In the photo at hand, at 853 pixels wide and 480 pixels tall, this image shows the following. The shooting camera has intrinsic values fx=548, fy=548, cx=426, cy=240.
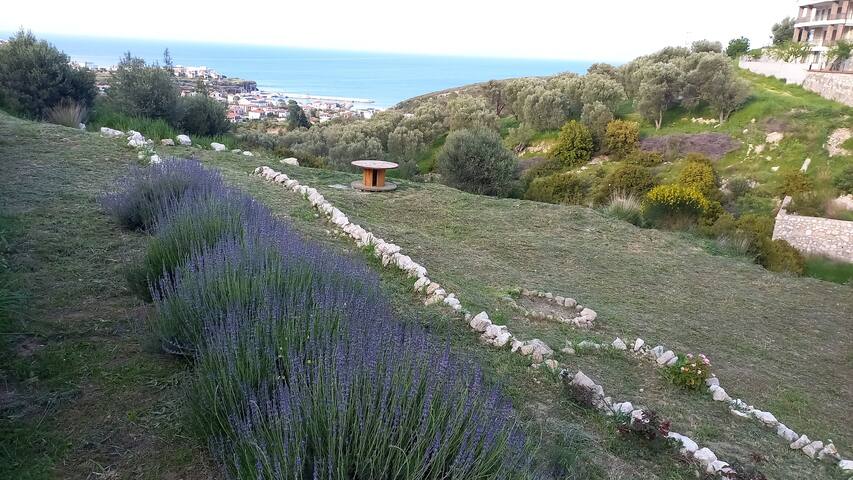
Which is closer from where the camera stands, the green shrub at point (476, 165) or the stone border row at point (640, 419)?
the stone border row at point (640, 419)

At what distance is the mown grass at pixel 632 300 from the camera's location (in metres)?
3.75

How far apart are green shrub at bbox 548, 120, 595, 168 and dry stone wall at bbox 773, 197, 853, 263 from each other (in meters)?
13.5

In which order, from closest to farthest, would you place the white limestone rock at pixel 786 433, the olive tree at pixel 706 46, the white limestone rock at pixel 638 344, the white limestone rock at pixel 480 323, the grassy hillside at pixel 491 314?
the grassy hillside at pixel 491 314 → the white limestone rock at pixel 786 433 → the white limestone rock at pixel 480 323 → the white limestone rock at pixel 638 344 → the olive tree at pixel 706 46

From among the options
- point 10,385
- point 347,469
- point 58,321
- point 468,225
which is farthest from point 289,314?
point 468,225

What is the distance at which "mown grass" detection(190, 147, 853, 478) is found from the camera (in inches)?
148

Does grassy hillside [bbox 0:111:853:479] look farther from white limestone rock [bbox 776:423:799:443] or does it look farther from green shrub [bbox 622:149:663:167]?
green shrub [bbox 622:149:663:167]

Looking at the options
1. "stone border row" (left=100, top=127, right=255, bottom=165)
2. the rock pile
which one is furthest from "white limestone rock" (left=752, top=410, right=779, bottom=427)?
"stone border row" (left=100, top=127, right=255, bottom=165)

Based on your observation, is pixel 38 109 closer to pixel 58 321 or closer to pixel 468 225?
pixel 468 225

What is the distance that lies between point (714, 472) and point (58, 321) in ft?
12.6

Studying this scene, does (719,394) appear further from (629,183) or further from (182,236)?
(629,183)

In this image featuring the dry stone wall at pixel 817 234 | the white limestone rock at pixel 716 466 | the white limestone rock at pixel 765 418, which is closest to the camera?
the white limestone rock at pixel 716 466

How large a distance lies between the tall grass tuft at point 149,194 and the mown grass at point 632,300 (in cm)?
145

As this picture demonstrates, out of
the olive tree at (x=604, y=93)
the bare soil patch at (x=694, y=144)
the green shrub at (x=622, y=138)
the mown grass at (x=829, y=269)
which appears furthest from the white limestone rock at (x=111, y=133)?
the olive tree at (x=604, y=93)

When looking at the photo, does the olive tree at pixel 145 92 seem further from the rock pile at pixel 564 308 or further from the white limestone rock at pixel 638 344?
the white limestone rock at pixel 638 344
